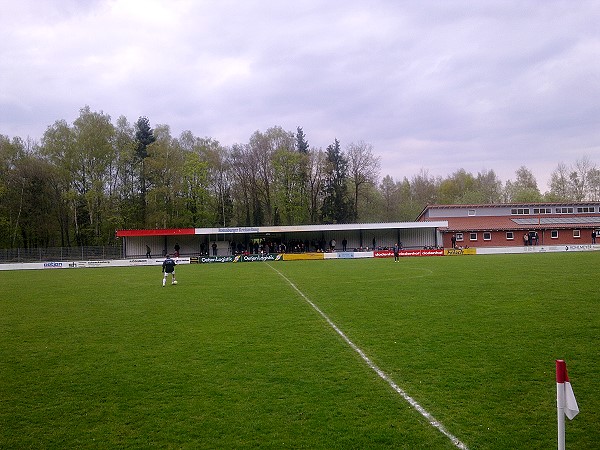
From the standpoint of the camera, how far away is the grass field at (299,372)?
612 cm

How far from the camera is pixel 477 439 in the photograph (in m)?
5.76

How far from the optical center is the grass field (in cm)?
612

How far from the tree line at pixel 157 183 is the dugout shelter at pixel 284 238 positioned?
6490mm

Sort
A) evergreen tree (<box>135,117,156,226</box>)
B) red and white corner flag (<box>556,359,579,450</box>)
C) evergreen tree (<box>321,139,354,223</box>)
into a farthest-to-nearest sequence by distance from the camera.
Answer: evergreen tree (<box>321,139,354,223</box>)
evergreen tree (<box>135,117,156,226</box>)
red and white corner flag (<box>556,359,579,450</box>)

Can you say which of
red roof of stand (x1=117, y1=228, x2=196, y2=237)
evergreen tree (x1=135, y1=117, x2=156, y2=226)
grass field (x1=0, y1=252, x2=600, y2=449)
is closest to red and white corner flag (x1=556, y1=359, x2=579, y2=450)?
grass field (x1=0, y1=252, x2=600, y2=449)

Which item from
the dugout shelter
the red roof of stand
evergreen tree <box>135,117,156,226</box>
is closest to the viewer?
the red roof of stand

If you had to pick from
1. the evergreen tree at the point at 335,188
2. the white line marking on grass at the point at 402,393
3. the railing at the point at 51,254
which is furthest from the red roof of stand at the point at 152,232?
the white line marking on grass at the point at 402,393

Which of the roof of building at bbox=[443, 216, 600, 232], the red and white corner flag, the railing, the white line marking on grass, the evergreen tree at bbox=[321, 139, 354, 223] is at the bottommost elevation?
the white line marking on grass

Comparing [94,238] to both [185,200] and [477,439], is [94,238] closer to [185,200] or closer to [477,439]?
[185,200]

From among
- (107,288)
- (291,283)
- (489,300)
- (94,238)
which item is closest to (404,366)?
(489,300)

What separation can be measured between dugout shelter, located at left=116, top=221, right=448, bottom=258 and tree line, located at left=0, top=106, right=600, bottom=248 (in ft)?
21.3

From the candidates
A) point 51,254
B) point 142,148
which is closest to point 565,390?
point 51,254

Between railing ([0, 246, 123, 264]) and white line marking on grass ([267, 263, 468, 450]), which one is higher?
railing ([0, 246, 123, 264])

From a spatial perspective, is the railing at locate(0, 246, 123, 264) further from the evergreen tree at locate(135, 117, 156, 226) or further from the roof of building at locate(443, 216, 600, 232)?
the roof of building at locate(443, 216, 600, 232)
